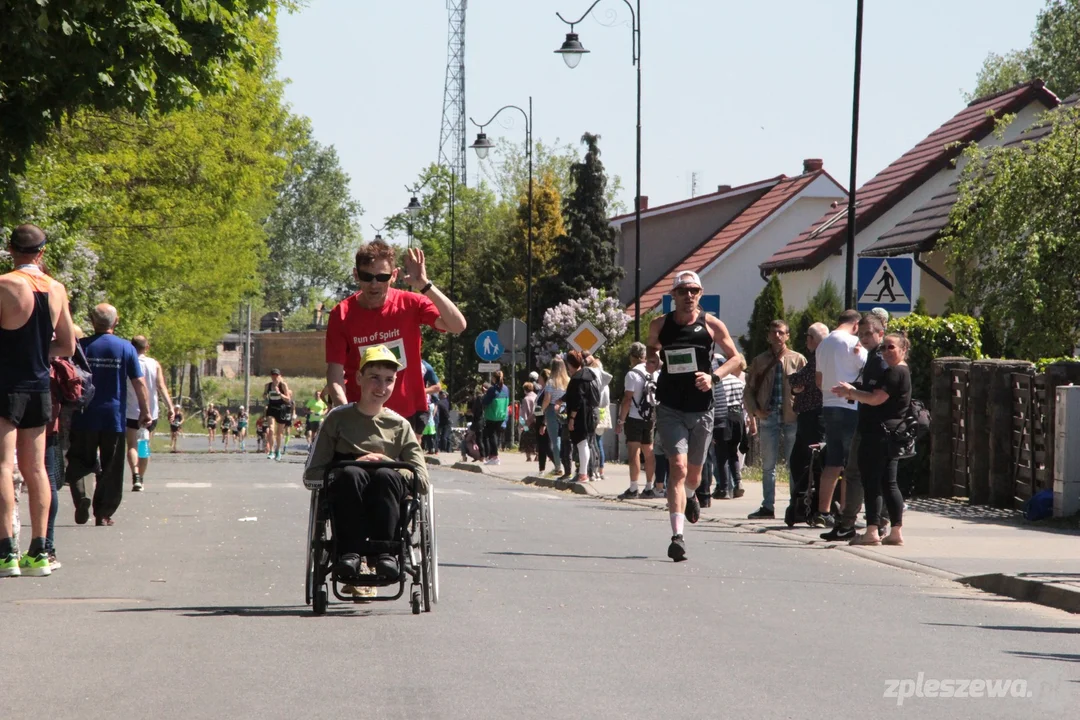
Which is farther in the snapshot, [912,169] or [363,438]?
[912,169]

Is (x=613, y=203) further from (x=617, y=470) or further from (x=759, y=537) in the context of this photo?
(x=759, y=537)

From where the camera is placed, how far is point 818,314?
34375 mm

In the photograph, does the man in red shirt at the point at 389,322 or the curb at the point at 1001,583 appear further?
the curb at the point at 1001,583

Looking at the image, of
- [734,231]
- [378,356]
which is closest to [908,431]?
[378,356]

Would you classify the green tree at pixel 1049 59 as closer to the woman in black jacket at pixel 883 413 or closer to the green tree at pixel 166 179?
the green tree at pixel 166 179

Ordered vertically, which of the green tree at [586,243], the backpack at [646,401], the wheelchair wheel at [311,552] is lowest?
the wheelchair wheel at [311,552]

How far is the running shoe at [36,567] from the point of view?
10.8 meters

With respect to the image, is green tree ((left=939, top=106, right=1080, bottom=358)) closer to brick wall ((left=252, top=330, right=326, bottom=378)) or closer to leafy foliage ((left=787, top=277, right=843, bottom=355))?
leafy foliage ((left=787, top=277, right=843, bottom=355))

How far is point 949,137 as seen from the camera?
41938mm

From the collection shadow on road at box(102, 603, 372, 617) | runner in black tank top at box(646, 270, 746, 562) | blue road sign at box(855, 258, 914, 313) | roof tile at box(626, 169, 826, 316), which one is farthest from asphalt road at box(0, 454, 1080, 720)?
roof tile at box(626, 169, 826, 316)

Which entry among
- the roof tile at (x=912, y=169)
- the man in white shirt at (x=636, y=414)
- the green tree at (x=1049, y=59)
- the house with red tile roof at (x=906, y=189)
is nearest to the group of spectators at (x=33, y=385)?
the man in white shirt at (x=636, y=414)

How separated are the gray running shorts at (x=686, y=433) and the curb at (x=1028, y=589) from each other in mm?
2081

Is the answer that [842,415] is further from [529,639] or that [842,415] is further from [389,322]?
[529,639]

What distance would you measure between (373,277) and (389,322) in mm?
306
